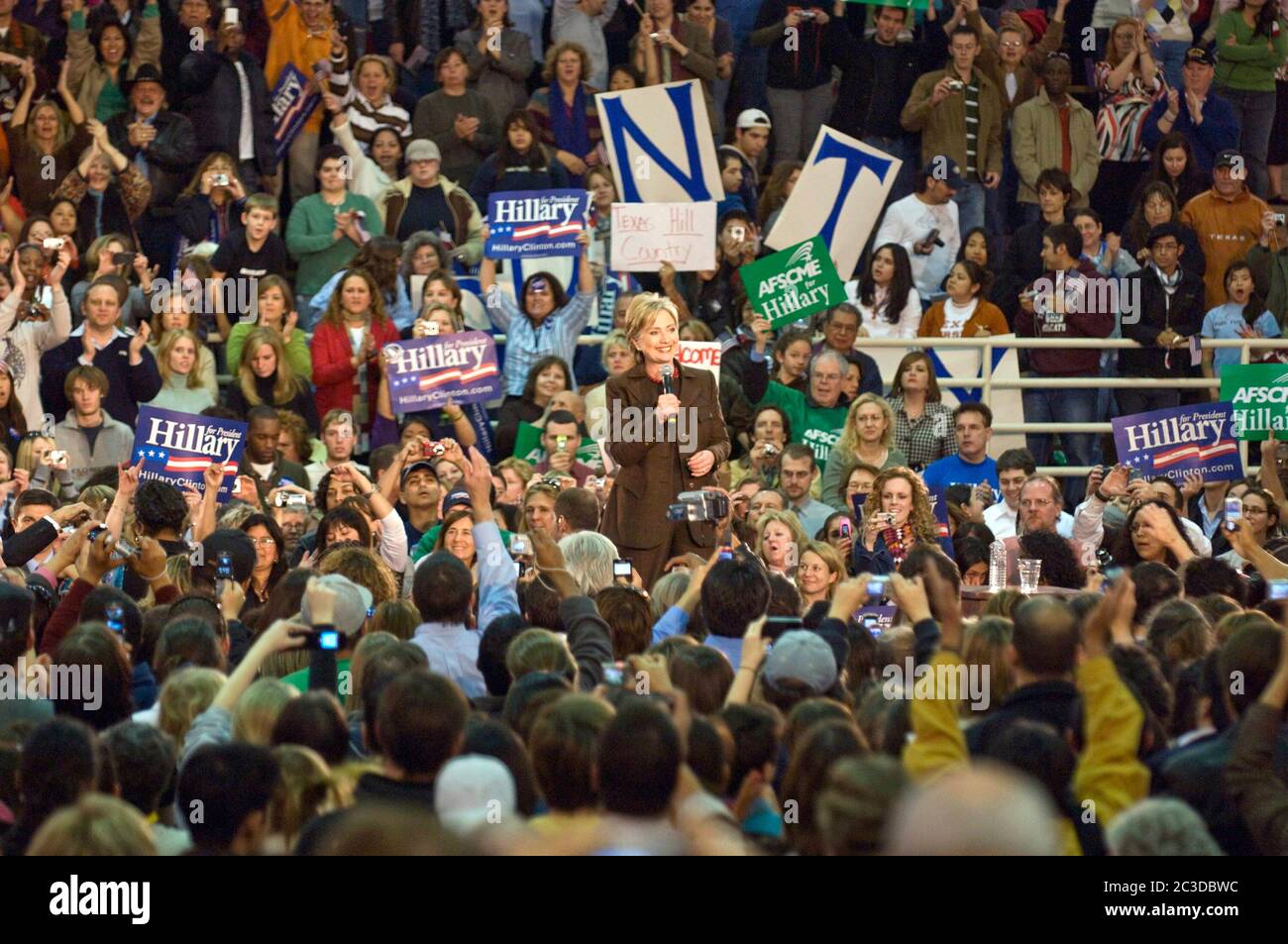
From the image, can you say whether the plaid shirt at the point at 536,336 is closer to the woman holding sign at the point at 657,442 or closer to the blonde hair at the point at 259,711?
the woman holding sign at the point at 657,442

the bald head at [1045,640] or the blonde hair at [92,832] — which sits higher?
the bald head at [1045,640]

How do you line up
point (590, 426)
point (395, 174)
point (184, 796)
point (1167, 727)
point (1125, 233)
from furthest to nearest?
point (1125, 233) < point (395, 174) < point (590, 426) < point (1167, 727) < point (184, 796)

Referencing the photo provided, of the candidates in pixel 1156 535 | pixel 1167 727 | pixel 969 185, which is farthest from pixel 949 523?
pixel 1167 727

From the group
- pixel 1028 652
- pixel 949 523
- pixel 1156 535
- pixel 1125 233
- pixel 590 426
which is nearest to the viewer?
pixel 1028 652

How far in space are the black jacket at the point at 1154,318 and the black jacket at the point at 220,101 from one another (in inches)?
224

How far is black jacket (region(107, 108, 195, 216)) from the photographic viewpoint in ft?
46.1

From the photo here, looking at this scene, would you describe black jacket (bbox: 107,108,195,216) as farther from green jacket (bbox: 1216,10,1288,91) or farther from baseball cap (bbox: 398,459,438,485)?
green jacket (bbox: 1216,10,1288,91)

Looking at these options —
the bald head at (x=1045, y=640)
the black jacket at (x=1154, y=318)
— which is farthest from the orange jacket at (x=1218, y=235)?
the bald head at (x=1045, y=640)

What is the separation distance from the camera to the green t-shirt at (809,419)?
41.5 ft

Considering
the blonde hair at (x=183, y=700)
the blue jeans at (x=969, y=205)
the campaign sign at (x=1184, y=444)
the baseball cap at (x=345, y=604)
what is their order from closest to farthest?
the blonde hair at (x=183, y=700) → the baseball cap at (x=345, y=604) → the campaign sign at (x=1184, y=444) → the blue jeans at (x=969, y=205)

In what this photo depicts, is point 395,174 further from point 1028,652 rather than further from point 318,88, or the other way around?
point 1028,652

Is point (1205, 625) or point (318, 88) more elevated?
point (318, 88)

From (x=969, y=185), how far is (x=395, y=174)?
3.96m

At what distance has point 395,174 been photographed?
14.3 metres
